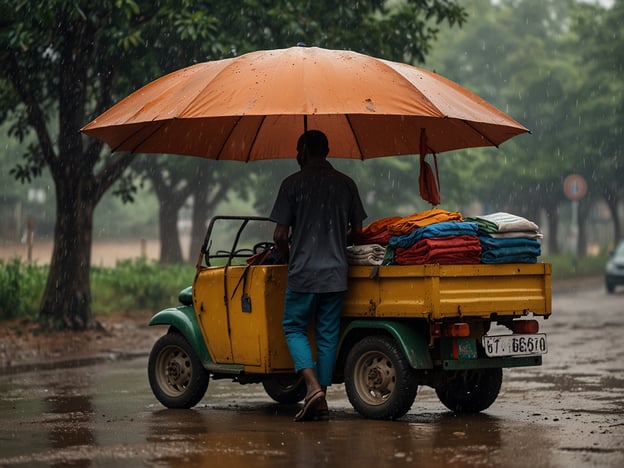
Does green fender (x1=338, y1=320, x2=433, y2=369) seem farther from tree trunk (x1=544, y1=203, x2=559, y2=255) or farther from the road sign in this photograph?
tree trunk (x1=544, y1=203, x2=559, y2=255)

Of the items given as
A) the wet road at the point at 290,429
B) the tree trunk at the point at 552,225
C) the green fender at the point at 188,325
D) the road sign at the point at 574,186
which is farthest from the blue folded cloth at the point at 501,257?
the tree trunk at the point at 552,225

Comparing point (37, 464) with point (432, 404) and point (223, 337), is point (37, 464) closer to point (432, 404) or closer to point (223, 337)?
point (223, 337)

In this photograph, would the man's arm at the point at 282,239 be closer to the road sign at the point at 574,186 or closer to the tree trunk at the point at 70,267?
the tree trunk at the point at 70,267

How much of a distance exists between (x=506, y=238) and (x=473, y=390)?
4.09 feet

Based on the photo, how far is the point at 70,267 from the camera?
17.8 metres

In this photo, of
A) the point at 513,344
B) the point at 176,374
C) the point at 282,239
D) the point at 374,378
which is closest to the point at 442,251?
the point at 513,344

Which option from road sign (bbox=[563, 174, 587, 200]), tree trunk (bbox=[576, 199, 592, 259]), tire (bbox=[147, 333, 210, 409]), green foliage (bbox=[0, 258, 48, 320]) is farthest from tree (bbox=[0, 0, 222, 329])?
tree trunk (bbox=[576, 199, 592, 259])

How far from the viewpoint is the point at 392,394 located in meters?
8.93

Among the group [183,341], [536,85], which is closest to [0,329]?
[183,341]

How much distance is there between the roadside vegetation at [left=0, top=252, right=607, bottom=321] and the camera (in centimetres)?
1825

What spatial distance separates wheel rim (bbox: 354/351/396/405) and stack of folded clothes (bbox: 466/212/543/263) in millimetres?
993

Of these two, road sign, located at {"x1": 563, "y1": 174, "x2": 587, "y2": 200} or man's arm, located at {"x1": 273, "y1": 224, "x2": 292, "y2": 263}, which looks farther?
road sign, located at {"x1": 563, "y1": 174, "x2": 587, "y2": 200}

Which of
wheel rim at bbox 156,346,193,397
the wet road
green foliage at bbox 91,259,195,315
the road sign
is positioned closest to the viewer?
the wet road

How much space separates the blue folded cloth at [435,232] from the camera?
885 cm
